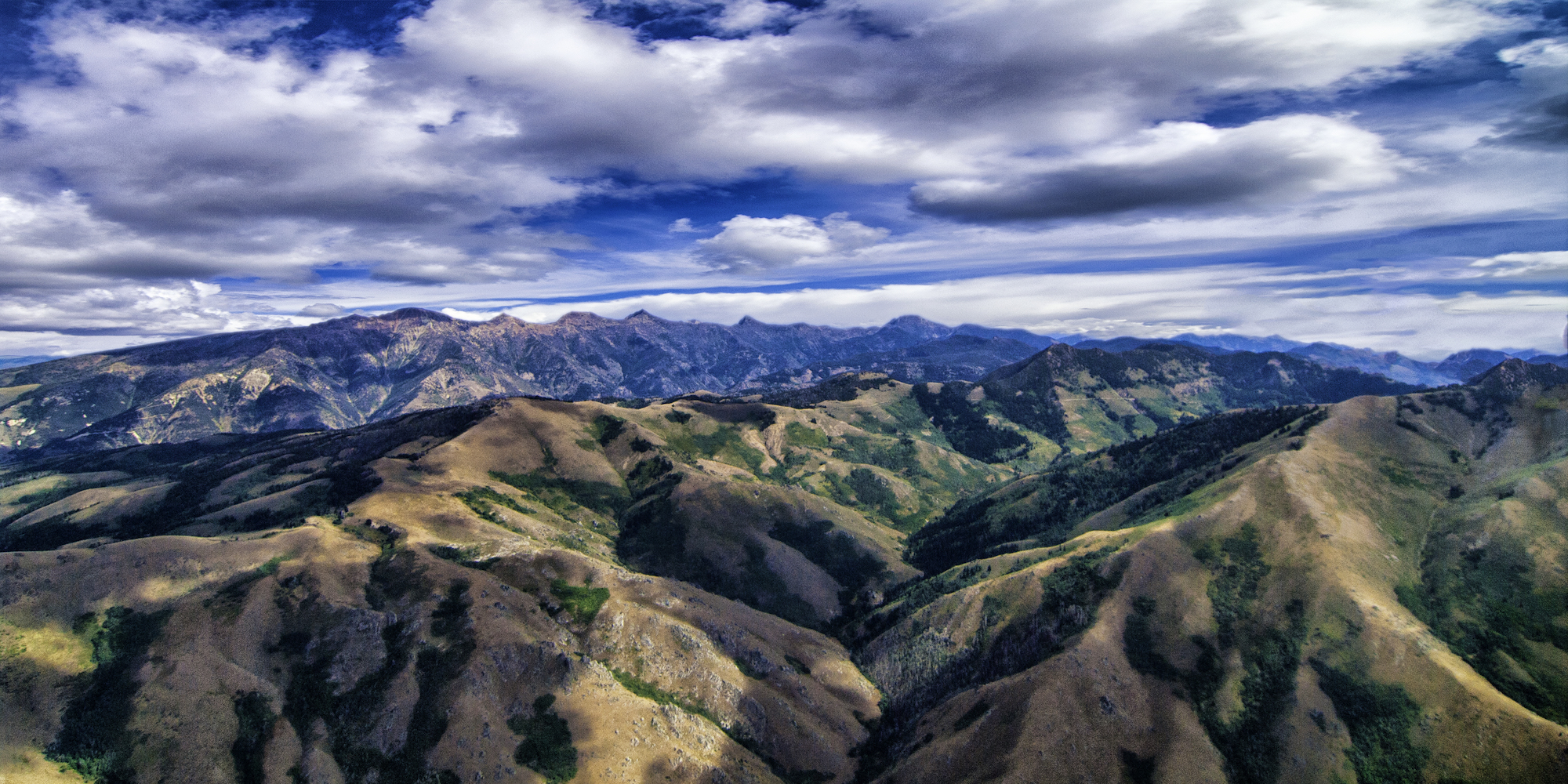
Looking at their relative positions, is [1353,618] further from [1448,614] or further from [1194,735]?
[1194,735]

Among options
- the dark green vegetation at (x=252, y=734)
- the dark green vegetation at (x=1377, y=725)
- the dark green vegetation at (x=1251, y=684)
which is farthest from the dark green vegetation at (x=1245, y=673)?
the dark green vegetation at (x=252, y=734)

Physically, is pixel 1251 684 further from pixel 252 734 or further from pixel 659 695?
pixel 252 734

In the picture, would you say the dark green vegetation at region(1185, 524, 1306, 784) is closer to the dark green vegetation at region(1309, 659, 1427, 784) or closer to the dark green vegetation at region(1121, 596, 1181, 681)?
the dark green vegetation at region(1121, 596, 1181, 681)

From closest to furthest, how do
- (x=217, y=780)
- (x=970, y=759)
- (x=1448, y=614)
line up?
1. (x=217, y=780)
2. (x=970, y=759)
3. (x=1448, y=614)

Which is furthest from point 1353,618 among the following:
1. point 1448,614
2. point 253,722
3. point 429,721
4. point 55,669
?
point 55,669

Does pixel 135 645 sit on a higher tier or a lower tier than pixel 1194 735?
higher

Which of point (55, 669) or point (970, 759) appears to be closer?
point (55, 669)
